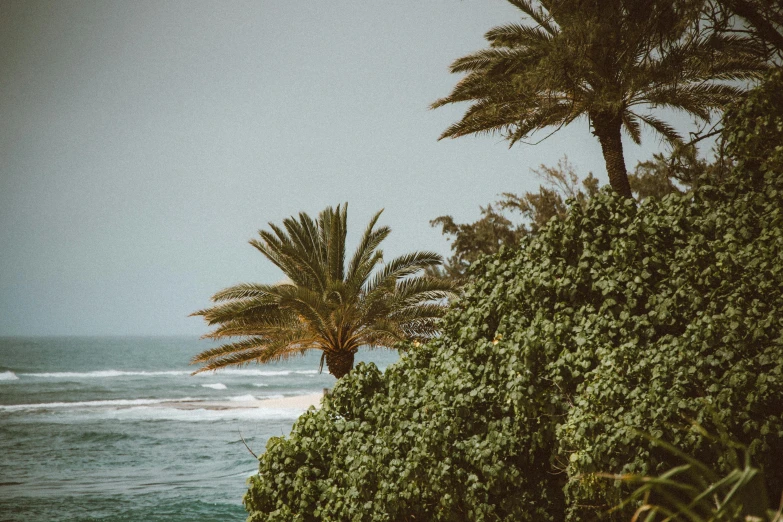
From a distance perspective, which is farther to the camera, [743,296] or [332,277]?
[332,277]

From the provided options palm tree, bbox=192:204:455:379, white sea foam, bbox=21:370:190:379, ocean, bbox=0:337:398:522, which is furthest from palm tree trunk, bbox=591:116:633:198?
white sea foam, bbox=21:370:190:379

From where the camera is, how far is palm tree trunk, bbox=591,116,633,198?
11.8 m

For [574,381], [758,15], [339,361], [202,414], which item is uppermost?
[758,15]

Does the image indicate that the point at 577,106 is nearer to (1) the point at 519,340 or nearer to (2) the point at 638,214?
(2) the point at 638,214

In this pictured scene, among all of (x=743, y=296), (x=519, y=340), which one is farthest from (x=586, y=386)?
(x=743, y=296)

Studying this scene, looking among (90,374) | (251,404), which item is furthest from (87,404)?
(90,374)

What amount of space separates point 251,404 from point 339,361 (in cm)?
2849

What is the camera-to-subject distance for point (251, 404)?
41844mm

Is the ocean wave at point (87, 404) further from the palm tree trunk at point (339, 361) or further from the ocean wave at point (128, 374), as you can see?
the palm tree trunk at point (339, 361)

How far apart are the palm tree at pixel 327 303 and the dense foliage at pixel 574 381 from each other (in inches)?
246

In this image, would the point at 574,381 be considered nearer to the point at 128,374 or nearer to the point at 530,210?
the point at 530,210

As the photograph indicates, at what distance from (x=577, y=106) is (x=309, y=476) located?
8.06 meters

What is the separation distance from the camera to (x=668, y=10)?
8.73m

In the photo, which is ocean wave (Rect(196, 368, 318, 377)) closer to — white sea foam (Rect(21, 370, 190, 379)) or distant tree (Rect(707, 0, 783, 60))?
white sea foam (Rect(21, 370, 190, 379))
